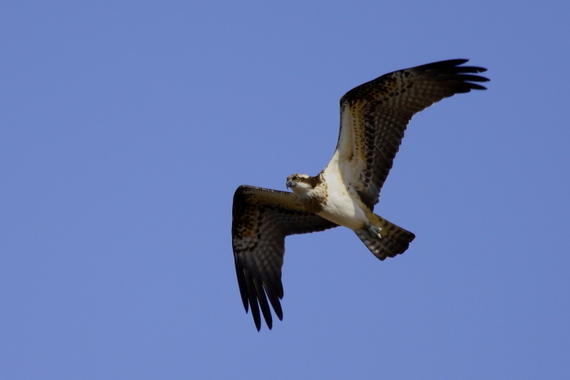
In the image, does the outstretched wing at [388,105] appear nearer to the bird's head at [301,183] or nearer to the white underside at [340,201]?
the white underside at [340,201]

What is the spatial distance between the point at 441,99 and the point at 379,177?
4.08 feet

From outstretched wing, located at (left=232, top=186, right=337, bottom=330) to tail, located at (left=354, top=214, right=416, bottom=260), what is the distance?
0.82m

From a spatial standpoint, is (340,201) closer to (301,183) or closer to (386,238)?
(301,183)

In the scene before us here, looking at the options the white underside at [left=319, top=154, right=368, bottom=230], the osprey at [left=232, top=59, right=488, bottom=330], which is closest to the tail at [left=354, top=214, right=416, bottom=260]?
the osprey at [left=232, top=59, right=488, bottom=330]

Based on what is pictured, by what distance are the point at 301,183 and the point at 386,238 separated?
130cm

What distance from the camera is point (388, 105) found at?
1435 centimetres

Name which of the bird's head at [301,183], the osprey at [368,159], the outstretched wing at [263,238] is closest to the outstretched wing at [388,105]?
the osprey at [368,159]

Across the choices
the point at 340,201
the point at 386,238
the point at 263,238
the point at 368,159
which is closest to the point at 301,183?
the point at 340,201

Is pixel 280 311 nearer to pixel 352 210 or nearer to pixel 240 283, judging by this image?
pixel 240 283

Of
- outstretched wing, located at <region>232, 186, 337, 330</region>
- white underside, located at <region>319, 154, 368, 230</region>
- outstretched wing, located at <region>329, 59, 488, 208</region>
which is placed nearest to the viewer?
outstretched wing, located at <region>329, 59, 488, 208</region>

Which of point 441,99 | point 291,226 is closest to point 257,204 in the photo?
point 291,226

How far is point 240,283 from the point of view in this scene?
50.6 feet

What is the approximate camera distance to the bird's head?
14.3 meters

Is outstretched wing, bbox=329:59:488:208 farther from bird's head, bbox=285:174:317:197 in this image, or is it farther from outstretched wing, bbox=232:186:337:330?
outstretched wing, bbox=232:186:337:330
